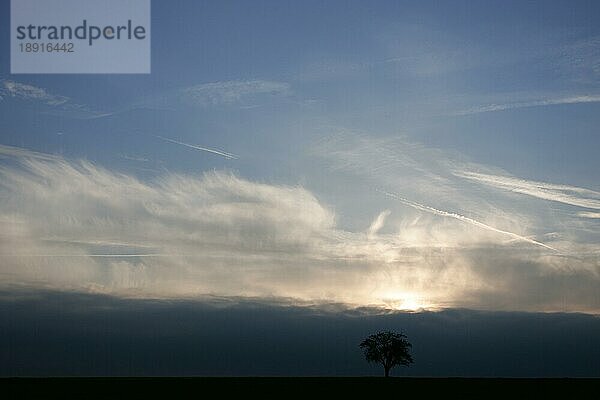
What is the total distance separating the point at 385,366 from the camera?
115m
